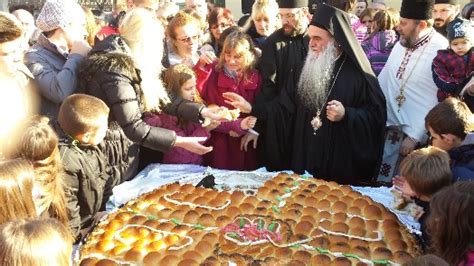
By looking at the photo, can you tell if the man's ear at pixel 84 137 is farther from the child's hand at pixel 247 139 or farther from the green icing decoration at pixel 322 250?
the child's hand at pixel 247 139

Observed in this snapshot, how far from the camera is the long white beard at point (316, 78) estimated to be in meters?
4.37

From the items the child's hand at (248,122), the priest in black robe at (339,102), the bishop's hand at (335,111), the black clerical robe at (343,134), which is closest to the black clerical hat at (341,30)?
the priest in black robe at (339,102)

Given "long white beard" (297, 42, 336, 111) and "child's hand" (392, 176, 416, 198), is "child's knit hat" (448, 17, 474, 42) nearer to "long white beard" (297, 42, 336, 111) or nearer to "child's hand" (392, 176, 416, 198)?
"long white beard" (297, 42, 336, 111)

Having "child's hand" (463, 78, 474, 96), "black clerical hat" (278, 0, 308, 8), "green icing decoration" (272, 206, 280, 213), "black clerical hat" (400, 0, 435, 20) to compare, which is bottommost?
"green icing decoration" (272, 206, 280, 213)

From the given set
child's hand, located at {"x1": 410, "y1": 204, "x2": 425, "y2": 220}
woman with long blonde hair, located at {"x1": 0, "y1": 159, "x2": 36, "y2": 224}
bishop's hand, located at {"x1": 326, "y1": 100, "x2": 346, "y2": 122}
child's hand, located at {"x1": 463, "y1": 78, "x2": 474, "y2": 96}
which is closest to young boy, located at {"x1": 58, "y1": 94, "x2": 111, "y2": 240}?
woman with long blonde hair, located at {"x1": 0, "y1": 159, "x2": 36, "y2": 224}

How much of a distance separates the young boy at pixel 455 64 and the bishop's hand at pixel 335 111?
1021 mm

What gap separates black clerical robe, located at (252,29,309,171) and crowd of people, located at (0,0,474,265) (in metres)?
0.01

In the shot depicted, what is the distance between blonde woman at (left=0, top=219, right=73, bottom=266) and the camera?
171cm

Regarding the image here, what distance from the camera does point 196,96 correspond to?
4.48 meters

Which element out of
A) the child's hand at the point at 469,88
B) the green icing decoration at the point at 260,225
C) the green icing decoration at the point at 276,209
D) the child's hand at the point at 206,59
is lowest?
the green icing decoration at the point at 276,209

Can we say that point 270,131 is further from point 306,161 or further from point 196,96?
point 196,96

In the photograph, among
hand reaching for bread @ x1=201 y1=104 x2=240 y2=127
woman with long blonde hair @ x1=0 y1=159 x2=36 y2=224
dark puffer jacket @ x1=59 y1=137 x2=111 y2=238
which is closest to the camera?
woman with long blonde hair @ x1=0 y1=159 x2=36 y2=224

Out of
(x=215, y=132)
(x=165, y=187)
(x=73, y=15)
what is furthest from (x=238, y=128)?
(x=73, y=15)

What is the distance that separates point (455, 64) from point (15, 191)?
148 inches
